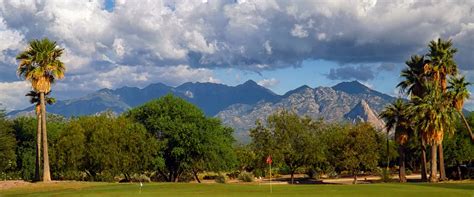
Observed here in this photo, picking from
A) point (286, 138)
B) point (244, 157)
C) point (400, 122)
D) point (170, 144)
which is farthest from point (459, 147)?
point (170, 144)

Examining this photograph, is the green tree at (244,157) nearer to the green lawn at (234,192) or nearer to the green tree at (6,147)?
the green tree at (6,147)

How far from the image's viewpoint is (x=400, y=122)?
78.6 metres

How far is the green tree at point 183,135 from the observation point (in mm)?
80188

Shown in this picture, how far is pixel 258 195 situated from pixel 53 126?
5092cm

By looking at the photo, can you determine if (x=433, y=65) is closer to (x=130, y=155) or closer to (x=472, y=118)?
(x=472, y=118)

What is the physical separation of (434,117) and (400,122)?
28.5 feet

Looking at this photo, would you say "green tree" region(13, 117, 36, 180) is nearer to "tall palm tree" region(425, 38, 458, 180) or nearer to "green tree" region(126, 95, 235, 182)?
"green tree" region(126, 95, 235, 182)

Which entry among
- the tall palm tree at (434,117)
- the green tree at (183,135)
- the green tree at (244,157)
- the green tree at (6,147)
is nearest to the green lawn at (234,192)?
the tall palm tree at (434,117)

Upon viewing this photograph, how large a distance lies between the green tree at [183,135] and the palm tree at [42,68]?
57.4 ft

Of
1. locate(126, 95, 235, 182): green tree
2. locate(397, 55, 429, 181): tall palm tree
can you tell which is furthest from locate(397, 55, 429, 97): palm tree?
locate(126, 95, 235, 182): green tree

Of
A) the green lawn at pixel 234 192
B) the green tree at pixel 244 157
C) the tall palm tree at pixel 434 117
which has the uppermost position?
the tall palm tree at pixel 434 117

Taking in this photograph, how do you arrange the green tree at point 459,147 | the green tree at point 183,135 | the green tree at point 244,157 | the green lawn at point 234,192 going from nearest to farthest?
the green lawn at point 234,192 → the green tree at point 183,135 → the green tree at point 459,147 → the green tree at point 244,157

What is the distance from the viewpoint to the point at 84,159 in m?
77.2

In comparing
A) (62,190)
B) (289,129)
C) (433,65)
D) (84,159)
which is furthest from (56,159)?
(433,65)
